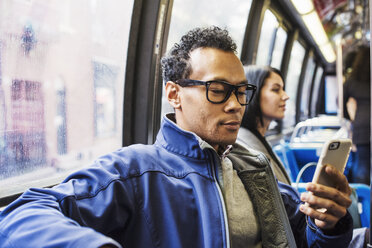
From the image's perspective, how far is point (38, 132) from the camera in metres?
1.59

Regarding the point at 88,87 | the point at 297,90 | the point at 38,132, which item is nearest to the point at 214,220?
the point at 38,132

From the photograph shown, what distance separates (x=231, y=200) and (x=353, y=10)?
7379 millimetres

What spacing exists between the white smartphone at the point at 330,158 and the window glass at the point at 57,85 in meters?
1.27

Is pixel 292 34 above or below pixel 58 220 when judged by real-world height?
above

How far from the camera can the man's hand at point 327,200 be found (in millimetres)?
1009

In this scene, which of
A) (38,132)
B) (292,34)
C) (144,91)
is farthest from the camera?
(292,34)

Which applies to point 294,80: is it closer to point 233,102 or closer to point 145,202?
point 233,102

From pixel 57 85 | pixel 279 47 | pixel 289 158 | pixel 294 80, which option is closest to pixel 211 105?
pixel 57 85

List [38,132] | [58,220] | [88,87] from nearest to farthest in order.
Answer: [58,220] → [38,132] → [88,87]

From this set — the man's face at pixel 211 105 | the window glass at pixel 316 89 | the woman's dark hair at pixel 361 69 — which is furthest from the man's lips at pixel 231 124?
the window glass at pixel 316 89

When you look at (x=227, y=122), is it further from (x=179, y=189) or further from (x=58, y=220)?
(x=58, y=220)

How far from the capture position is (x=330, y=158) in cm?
105

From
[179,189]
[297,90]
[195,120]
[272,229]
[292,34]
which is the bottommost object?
[272,229]

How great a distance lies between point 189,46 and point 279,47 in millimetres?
4855
